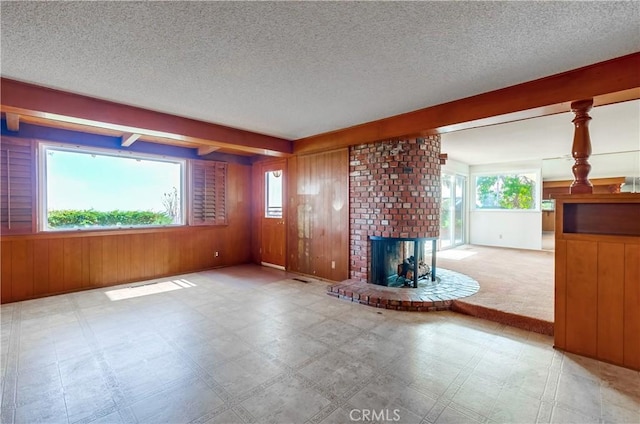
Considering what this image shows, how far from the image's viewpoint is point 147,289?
4527 millimetres

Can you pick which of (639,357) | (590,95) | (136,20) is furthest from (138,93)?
(639,357)

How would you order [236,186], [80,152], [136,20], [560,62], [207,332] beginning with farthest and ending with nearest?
[236,186] < [80,152] < [207,332] < [560,62] < [136,20]

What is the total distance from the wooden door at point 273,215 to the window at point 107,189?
1670mm

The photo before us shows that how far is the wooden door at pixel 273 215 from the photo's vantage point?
5.85 meters

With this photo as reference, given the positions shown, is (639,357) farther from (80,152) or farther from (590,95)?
(80,152)

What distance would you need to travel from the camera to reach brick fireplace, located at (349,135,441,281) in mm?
4145

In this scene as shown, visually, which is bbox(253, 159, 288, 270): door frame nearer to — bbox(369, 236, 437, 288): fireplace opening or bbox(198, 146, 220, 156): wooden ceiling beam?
bbox(198, 146, 220, 156): wooden ceiling beam

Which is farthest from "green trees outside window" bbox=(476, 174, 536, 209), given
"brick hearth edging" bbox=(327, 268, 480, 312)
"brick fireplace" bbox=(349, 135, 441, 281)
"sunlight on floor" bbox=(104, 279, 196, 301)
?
"sunlight on floor" bbox=(104, 279, 196, 301)

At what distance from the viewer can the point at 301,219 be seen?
543 centimetres

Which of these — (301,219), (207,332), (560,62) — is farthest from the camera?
(301,219)

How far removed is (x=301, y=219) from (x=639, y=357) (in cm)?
443

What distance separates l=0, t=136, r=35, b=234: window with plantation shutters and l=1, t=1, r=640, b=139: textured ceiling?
1877 millimetres

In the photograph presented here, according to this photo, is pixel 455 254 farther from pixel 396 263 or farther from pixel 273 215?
pixel 273 215

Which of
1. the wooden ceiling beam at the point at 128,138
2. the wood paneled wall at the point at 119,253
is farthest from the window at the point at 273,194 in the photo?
the wooden ceiling beam at the point at 128,138
